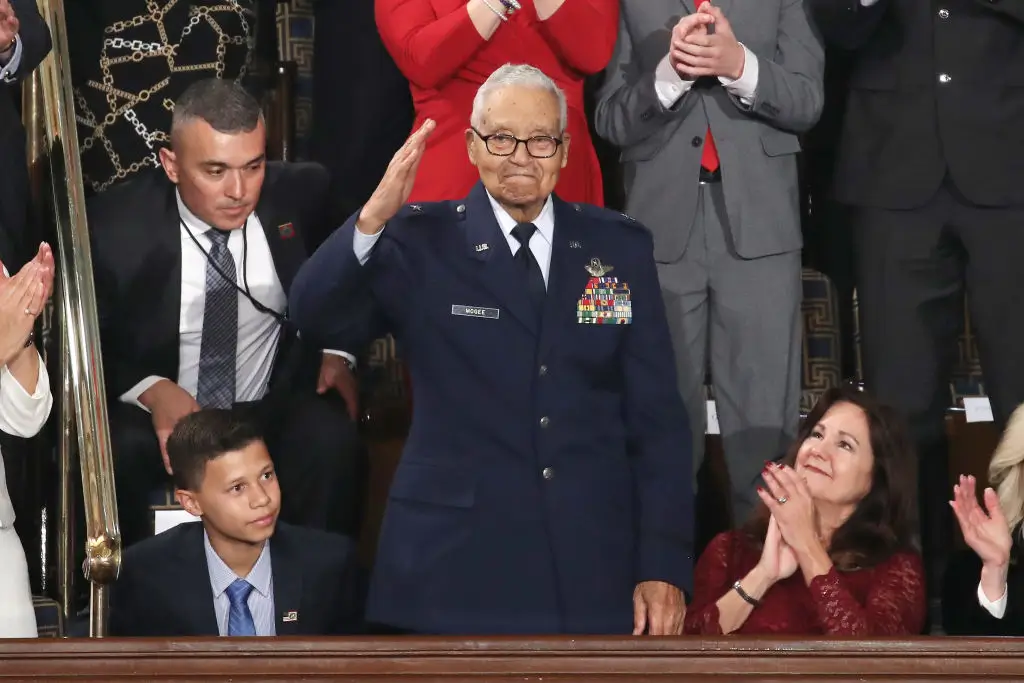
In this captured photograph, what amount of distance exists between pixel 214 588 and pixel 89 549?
0.85 feet

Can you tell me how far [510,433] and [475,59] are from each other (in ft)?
2.86

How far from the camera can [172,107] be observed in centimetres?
421

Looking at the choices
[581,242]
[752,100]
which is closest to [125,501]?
[581,242]

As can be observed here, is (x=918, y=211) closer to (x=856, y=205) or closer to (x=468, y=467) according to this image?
(x=856, y=205)

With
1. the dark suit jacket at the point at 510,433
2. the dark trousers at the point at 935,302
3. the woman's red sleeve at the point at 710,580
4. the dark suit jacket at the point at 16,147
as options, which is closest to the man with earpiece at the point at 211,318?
the dark suit jacket at the point at 16,147

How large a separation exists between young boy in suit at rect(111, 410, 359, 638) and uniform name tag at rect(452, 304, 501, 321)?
532 mm

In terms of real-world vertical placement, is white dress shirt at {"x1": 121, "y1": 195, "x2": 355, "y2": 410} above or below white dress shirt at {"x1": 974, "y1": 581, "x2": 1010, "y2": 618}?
above

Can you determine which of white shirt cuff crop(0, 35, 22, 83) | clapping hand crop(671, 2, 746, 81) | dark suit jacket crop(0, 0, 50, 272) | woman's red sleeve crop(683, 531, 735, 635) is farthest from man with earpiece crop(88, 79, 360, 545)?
clapping hand crop(671, 2, 746, 81)

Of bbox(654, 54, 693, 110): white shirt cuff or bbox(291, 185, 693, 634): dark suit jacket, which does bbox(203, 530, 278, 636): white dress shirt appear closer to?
bbox(291, 185, 693, 634): dark suit jacket

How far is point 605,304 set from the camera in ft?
11.9

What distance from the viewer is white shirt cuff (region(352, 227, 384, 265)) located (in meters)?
3.49

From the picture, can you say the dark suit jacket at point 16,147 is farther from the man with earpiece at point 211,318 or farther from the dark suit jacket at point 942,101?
the dark suit jacket at point 942,101

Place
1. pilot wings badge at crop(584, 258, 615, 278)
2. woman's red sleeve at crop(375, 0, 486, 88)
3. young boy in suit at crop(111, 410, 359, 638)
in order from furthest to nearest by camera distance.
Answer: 1. woman's red sleeve at crop(375, 0, 486, 88)
2. young boy in suit at crop(111, 410, 359, 638)
3. pilot wings badge at crop(584, 258, 615, 278)

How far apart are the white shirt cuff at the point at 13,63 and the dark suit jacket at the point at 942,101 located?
5.08 feet
